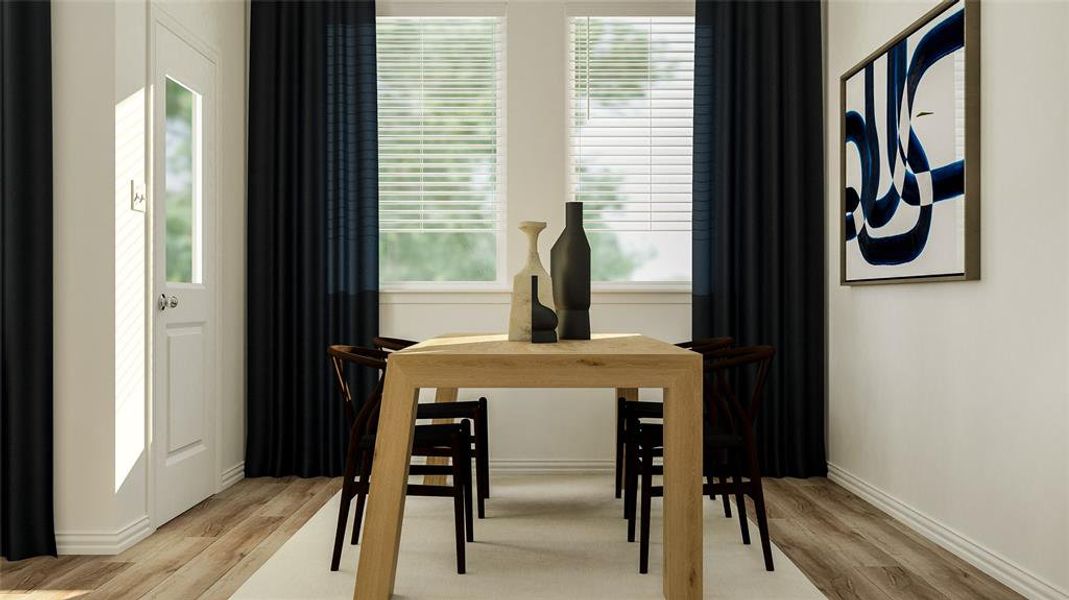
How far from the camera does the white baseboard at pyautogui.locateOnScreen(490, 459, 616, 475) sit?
4371 mm

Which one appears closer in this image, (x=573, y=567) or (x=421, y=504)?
(x=573, y=567)

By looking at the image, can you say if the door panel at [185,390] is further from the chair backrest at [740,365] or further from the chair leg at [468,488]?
the chair backrest at [740,365]

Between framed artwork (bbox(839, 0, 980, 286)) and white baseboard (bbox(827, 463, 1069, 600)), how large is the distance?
0.93 metres

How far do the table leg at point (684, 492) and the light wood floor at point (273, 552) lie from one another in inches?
19.9

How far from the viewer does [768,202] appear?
168 inches

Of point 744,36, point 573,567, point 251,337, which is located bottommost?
point 573,567

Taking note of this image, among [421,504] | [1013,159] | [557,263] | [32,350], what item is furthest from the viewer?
[421,504]

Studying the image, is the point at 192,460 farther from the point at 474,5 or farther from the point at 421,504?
the point at 474,5

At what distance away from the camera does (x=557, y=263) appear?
3.04 m

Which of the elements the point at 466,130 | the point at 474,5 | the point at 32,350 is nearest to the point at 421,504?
the point at 32,350

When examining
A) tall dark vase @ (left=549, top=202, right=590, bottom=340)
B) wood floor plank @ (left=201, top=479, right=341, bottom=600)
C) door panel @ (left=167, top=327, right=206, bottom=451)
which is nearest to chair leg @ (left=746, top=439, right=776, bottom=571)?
tall dark vase @ (left=549, top=202, right=590, bottom=340)

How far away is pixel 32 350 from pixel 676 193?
3069 mm

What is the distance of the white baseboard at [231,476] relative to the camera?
4004 mm

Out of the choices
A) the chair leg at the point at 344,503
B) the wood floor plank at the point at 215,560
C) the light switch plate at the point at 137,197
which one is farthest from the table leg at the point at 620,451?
the light switch plate at the point at 137,197
